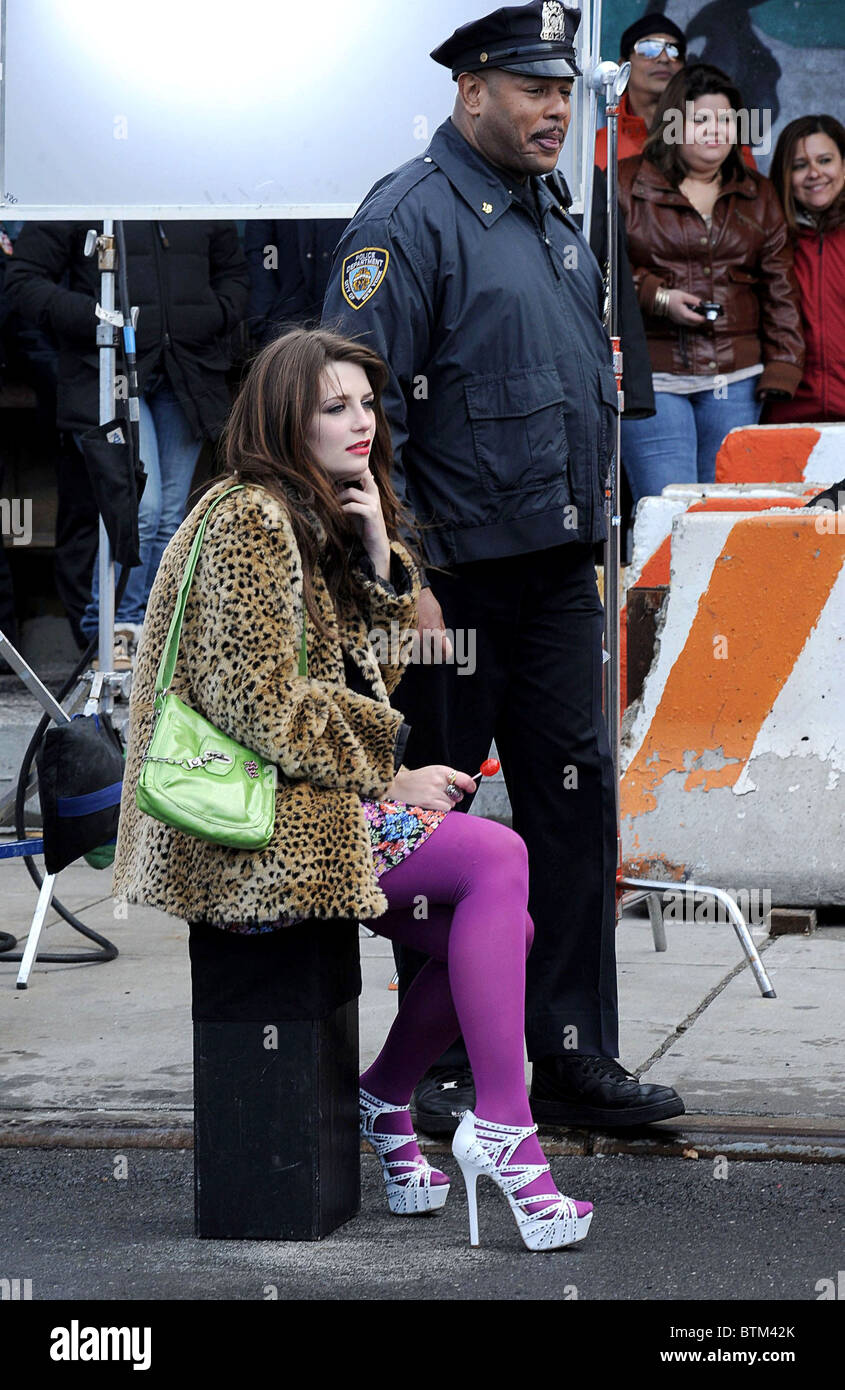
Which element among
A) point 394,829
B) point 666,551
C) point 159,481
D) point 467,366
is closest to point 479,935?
point 394,829

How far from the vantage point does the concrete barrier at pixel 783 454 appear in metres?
7.59

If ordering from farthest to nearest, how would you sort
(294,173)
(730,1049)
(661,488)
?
1. (661,488)
2. (294,173)
3. (730,1049)

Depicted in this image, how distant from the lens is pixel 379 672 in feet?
11.6

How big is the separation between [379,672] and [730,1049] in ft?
5.29

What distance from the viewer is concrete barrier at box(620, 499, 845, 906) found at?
605 centimetres

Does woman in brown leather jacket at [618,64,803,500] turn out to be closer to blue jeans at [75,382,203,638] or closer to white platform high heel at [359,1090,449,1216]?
blue jeans at [75,382,203,638]

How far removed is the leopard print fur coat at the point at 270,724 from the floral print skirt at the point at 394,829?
0.07m

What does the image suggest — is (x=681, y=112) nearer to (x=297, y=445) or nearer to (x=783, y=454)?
(x=783, y=454)

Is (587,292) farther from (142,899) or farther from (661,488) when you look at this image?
(661,488)

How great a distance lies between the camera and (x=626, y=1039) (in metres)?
4.72

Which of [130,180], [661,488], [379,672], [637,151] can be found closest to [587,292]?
[379,672]

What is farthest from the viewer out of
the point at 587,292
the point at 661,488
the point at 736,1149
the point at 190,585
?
the point at 661,488

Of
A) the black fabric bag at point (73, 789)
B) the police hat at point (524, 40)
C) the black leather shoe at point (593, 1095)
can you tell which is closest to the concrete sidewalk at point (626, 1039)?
the black leather shoe at point (593, 1095)

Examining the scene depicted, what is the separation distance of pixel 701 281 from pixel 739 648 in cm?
251
